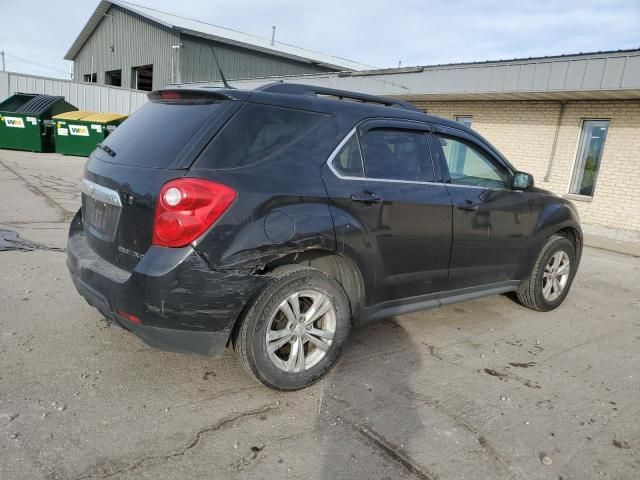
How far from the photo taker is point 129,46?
1180 inches

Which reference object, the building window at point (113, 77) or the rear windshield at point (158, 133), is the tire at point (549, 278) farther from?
the building window at point (113, 77)

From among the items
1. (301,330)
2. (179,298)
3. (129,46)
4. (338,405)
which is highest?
(129,46)

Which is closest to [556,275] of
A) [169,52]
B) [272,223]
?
[272,223]

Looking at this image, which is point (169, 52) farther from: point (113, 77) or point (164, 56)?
point (113, 77)

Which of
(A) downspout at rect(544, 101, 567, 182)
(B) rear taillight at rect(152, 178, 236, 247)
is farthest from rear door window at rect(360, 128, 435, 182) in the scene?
(A) downspout at rect(544, 101, 567, 182)

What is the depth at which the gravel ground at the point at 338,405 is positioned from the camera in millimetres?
2457

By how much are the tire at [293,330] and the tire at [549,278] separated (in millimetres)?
2439

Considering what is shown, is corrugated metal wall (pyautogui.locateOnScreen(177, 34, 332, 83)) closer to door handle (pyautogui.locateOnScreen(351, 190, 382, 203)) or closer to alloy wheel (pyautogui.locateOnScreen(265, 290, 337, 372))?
door handle (pyautogui.locateOnScreen(351, 190, 382, 203))

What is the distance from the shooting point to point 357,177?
3.30 meters

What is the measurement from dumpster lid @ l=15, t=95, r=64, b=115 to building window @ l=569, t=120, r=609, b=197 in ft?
59.1

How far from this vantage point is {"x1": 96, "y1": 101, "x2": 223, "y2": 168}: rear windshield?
2896 millimetres

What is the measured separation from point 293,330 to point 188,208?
38.3 inches

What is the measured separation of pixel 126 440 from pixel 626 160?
10.8 metres

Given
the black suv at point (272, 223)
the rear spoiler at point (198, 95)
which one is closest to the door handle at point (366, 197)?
the black suv at point (272, 223)
